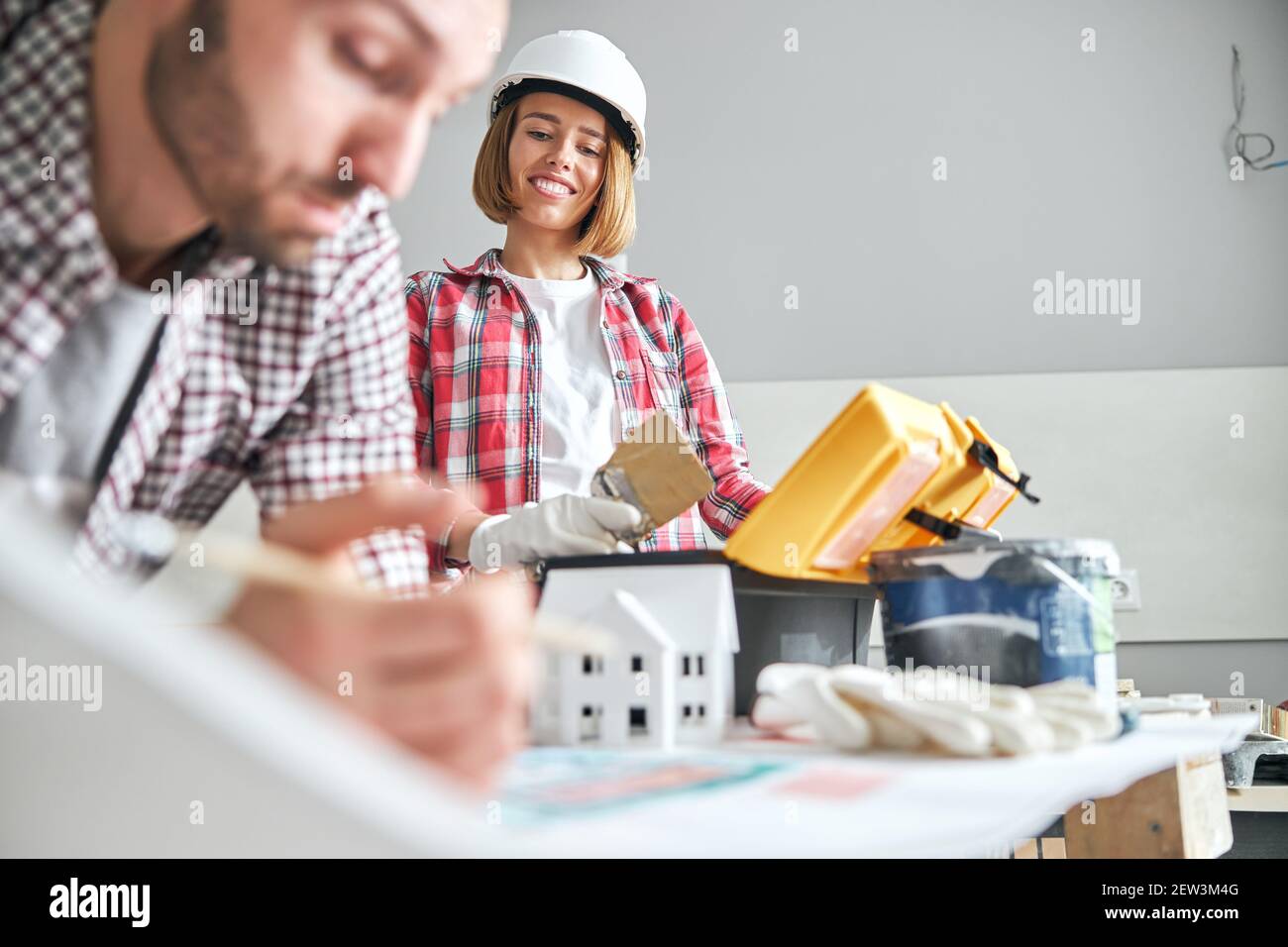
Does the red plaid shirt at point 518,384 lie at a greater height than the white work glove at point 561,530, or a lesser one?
greater

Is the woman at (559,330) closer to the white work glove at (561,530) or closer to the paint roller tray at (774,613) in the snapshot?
the white work glove at (561,530)

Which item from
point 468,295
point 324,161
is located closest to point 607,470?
point 324,161

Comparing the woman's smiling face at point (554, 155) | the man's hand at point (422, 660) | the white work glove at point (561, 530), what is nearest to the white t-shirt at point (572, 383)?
the woman's smiling face at point (554, 155)

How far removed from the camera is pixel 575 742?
2.37 feet

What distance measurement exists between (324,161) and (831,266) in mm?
2688

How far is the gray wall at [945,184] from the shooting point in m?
3.07

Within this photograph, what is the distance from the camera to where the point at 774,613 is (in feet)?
3.10

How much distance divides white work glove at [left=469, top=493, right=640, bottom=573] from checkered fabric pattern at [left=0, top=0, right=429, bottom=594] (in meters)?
0.17

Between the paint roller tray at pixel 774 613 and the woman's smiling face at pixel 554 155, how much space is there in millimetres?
950

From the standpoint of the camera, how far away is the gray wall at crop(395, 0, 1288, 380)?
3066 mm

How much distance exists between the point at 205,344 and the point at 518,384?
89 centimetres

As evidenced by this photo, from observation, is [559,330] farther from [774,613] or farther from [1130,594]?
[1130,594]

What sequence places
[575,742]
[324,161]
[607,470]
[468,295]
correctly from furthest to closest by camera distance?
[468,295] < [607,470] < [575,742] < [324,161]

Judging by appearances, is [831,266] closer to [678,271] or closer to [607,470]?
[678,271]
